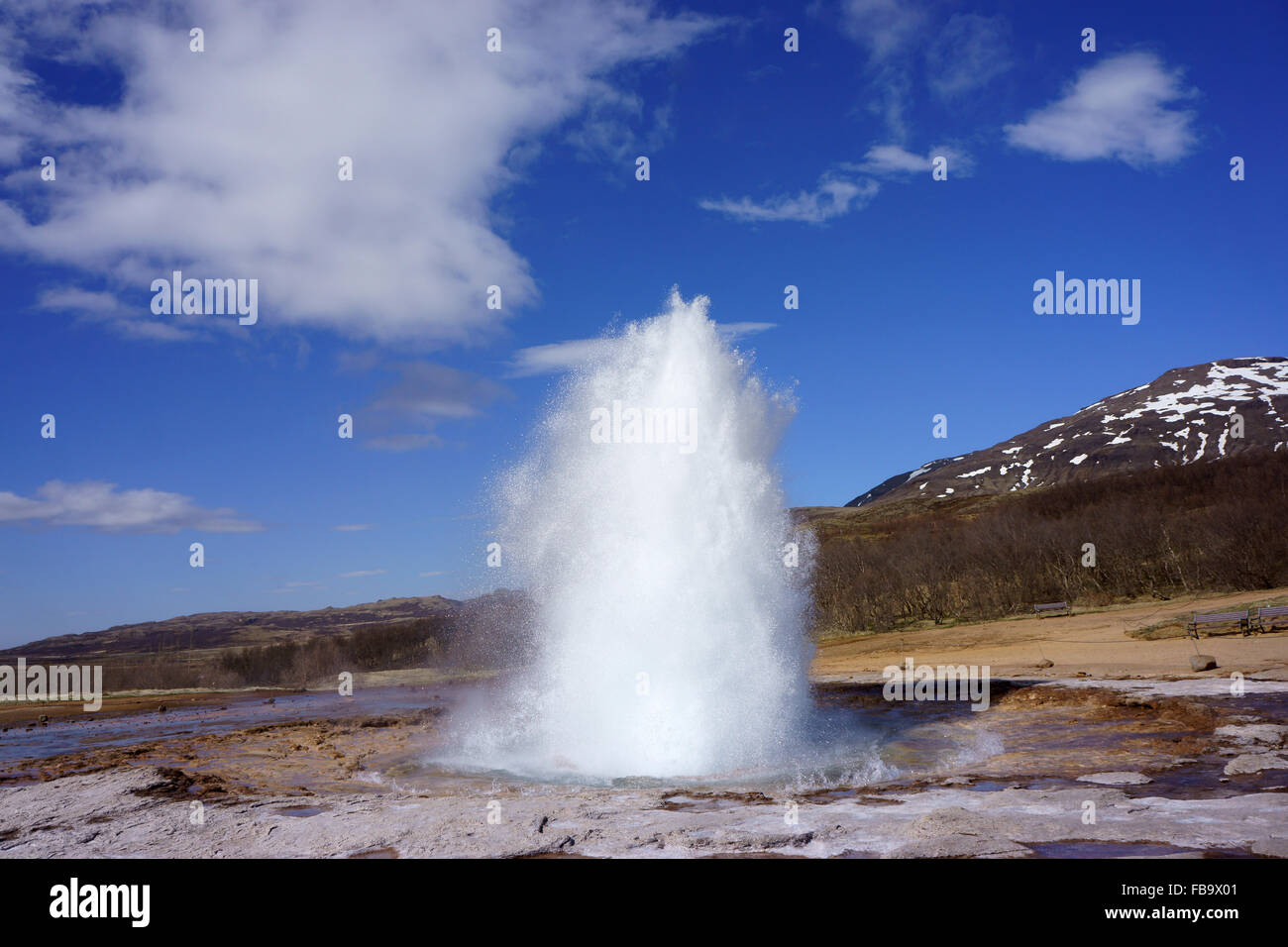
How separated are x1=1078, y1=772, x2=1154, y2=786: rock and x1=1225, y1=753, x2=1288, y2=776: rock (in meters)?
0.89

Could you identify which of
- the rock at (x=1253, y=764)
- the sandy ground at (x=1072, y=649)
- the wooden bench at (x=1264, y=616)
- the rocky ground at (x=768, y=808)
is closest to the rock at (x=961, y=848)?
the rocky ground at (x=768, y=808)

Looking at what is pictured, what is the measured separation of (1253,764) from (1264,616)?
20.8 meters

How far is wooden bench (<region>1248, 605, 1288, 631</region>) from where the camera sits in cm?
2456

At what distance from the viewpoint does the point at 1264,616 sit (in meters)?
25.7

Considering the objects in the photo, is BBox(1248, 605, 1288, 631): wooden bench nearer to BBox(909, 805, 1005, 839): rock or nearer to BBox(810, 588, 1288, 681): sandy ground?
BBox(810, 588, 1288, 681): sandy ground

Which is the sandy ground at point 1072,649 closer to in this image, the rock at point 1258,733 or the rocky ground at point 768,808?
the rock at point 1258,733

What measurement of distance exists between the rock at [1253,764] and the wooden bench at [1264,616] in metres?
18.4

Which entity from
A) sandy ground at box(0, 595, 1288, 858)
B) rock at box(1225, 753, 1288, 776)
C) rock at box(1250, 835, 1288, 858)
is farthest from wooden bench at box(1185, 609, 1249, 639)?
rock at box(1250, 835, 1288, 858)

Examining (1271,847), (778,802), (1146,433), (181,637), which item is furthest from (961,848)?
(181,637)

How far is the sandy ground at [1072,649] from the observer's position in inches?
842

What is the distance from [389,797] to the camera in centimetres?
1074

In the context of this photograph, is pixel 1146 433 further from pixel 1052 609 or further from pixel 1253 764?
pixel 1253 764
